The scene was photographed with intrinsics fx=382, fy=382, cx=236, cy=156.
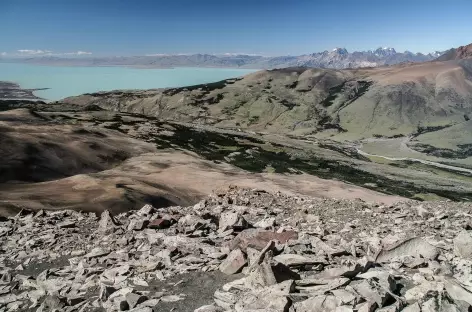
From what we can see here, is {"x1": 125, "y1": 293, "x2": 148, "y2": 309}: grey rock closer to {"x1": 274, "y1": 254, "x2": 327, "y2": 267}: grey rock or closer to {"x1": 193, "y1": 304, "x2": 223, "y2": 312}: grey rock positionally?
{"x1": 193, "y1": 304, "x2": 223, "y2": 312}: grey rock

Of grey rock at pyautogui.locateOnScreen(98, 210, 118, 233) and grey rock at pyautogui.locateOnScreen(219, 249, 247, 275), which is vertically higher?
grey rock at pyautogui.locateOnScreen(219, 249, 247, 275)

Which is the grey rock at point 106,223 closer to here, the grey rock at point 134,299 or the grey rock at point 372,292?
the grey rock at point 134,299

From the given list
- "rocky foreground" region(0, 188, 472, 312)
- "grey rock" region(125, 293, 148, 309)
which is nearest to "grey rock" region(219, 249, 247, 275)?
"rocky foreground" region(0, 188, 472, 312)

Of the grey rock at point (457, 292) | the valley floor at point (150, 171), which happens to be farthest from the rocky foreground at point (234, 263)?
the valley floor at point (150, 171)

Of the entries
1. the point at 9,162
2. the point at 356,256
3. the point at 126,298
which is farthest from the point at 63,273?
the point at 9,162

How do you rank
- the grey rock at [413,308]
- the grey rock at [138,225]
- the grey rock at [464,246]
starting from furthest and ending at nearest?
the grey rock at [138,225] → the grey rock at [464,246] → the grey rock at [413,308]

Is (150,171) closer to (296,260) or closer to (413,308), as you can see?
(296,260)
